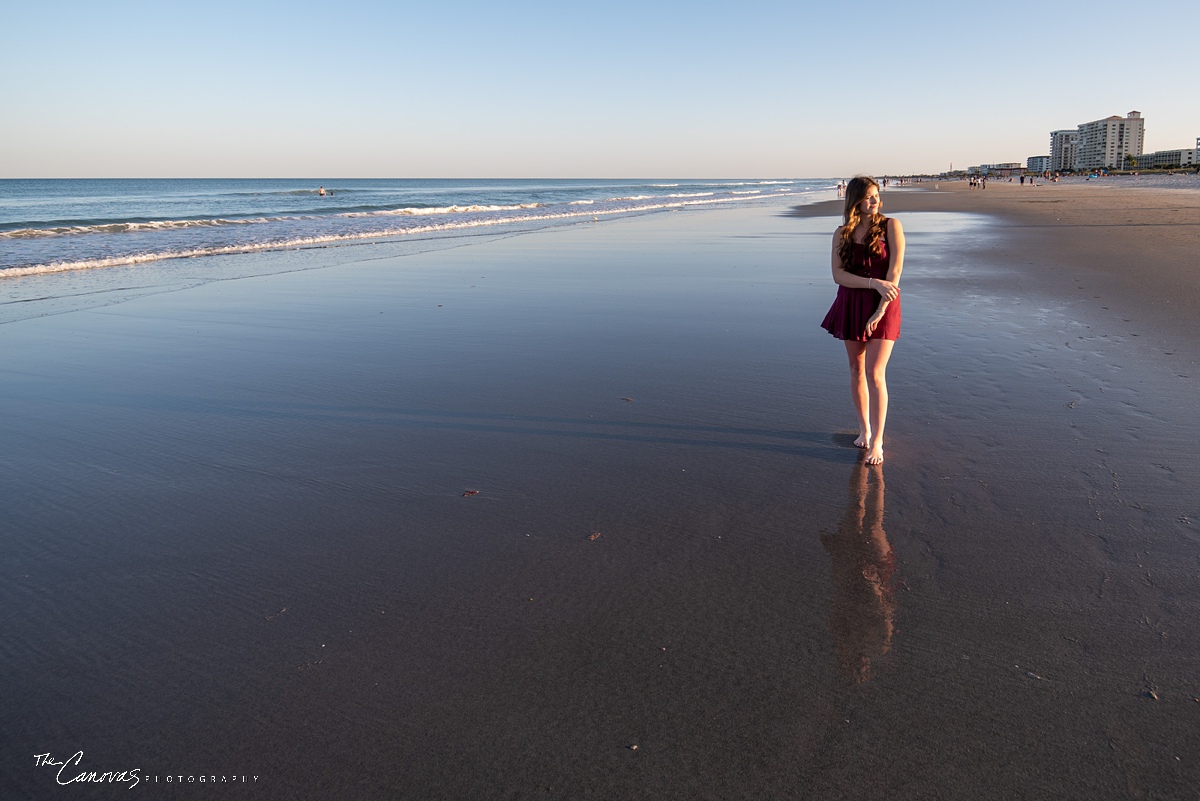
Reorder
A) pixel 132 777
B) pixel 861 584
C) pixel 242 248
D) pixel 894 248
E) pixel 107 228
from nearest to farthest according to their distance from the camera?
pixel 132 777, pixel 861 584, pixel 894 248, pixel 242 248, pixel 107 228

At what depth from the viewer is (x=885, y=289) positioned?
3863 mm

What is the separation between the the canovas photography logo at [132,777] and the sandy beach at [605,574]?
0.06 ft

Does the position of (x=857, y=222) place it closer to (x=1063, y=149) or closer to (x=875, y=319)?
(x=875, y=319)

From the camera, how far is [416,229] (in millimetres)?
23953

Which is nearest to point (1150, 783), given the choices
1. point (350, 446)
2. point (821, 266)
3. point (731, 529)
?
point (731, 529)

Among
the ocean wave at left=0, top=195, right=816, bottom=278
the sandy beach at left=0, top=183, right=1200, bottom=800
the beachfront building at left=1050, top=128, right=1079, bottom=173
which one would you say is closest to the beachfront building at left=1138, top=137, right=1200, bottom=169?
the beachfront building at left=1050, top=128, right=1079, bottom=173

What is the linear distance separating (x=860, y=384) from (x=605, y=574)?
2.05m

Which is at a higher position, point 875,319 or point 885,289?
point 885,289

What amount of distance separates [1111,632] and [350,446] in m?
3.75

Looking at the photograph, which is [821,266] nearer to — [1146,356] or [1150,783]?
[1146,356]

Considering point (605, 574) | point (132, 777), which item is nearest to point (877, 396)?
point (605, 574)

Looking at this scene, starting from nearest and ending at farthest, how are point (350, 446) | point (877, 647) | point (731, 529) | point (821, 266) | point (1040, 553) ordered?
point (877, 647)
point (1040, 553)
point (731, 529)
point (350, 446)
point (821, 266)

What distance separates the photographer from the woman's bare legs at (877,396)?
4016 millimetres

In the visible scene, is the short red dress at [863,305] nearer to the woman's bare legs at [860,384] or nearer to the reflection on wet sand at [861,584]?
the woman's bare legs at [860,384]
